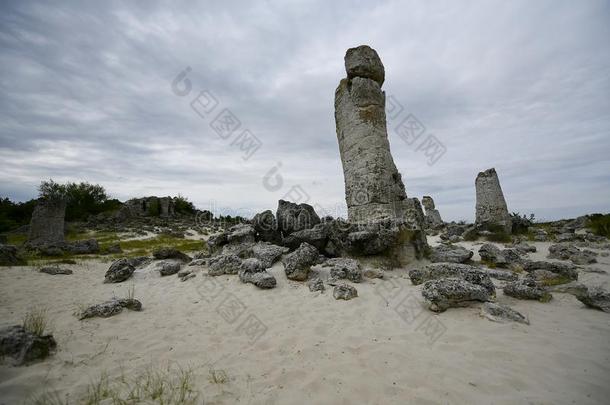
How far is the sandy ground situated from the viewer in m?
2.45

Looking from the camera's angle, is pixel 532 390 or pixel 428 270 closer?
pixel 532 390

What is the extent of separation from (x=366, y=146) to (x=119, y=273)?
765 centimetres

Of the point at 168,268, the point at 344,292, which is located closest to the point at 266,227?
the point at 168,268

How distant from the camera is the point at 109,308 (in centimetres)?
458

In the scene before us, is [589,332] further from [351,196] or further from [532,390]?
[351,196]

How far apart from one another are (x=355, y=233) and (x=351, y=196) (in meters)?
1.32

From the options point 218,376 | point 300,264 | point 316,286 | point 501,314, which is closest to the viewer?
point 218,376

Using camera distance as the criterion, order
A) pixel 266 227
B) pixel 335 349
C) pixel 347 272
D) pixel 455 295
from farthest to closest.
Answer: pixel 266 227, pixel 347 272, pixel 455 295, pixel 335 349

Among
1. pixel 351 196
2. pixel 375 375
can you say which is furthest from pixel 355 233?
pixel 375 375

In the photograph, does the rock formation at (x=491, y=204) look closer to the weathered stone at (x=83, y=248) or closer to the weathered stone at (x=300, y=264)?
the weathered stone at (x=300, y=264)

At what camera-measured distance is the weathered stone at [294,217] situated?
30.9 feet

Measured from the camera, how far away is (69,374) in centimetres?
269

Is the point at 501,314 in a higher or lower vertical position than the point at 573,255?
lower

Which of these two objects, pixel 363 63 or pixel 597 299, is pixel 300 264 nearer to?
pixel 597 299
